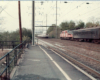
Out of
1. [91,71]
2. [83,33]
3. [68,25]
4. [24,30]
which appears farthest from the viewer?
[68,25]

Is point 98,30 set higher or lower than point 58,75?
higher

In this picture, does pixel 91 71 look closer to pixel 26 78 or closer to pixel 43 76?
pixel 43 76

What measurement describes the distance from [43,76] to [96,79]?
88.3 inches

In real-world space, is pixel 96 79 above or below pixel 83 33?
below

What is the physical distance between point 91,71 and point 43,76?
2.54 meters

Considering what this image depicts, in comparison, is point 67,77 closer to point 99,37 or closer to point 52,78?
point 52,78

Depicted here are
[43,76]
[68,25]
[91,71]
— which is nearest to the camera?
[43,76]

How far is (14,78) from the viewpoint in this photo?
6.44m

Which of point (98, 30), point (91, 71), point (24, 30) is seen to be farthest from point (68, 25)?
point (91, 71)

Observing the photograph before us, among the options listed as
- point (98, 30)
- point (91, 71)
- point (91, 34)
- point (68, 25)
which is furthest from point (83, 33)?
point (68, 25)

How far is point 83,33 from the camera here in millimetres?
32344

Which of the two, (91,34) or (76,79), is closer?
(76,79)

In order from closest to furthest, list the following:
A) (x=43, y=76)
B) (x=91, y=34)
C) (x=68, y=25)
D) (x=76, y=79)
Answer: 1. (x=76, y=79)
2. (x=43, y=76)
3. (x=91, y=34)
4. (x=68, y=25)

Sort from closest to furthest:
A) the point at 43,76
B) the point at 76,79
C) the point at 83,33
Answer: the point at 76,79, the point at 43,76, the point at 83,33
